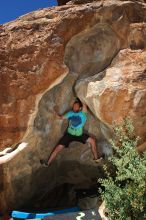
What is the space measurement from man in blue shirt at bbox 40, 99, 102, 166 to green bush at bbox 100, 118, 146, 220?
141 cm

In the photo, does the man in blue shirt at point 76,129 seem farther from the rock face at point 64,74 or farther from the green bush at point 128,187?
the green bush at point 128,187

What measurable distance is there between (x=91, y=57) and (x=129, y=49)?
3.13 ft

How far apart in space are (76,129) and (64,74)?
1.45m

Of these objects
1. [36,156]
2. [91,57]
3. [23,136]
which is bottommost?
[36,156]

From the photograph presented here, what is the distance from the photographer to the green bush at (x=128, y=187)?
709cm

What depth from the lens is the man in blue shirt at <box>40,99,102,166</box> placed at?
30.2 ft

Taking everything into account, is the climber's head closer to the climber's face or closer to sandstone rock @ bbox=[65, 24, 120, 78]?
the climber's face

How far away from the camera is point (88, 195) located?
9.84 meters

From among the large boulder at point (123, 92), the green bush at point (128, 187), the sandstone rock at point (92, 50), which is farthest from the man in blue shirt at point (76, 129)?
the green bush at point (128, 187)

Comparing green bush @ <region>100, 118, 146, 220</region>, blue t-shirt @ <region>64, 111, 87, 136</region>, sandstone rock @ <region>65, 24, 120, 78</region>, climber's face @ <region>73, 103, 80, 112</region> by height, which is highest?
sandstone rock @ <region>65, 24, 120, 78</region>

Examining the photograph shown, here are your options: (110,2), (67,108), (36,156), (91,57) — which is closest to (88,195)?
(36,156)

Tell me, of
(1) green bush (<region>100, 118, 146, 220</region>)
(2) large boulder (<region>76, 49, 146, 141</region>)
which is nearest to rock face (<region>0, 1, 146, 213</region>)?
(2) large boulder (<region>76, 49, 146, 141</region>)

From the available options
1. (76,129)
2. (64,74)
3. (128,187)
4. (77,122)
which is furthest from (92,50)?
(128,187)

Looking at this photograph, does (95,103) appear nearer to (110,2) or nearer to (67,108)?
(67,108)
